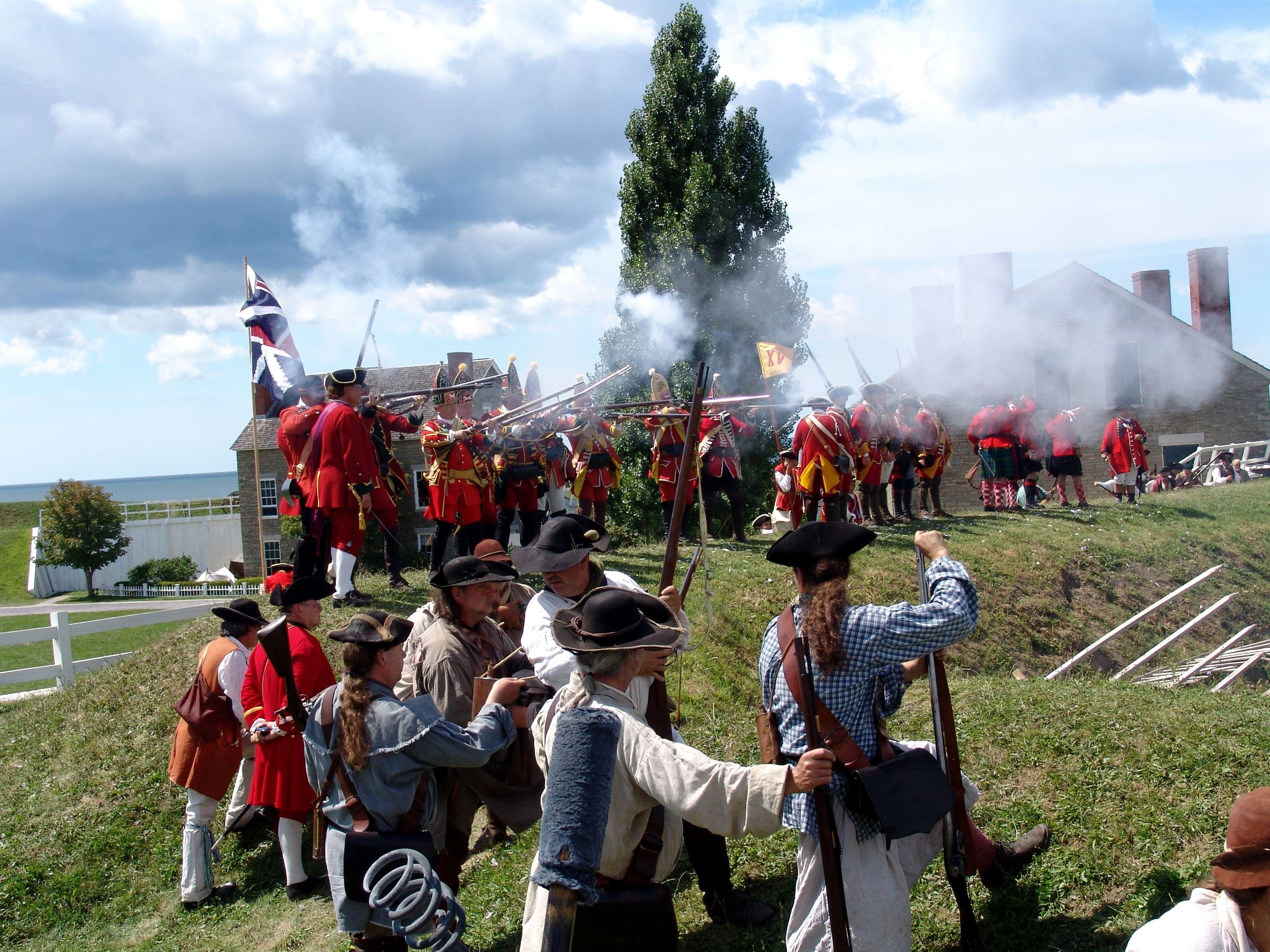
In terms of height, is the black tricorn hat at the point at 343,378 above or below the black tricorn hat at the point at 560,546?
above

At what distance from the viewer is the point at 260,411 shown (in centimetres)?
1015

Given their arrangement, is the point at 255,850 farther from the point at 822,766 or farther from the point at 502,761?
the point at 822,766

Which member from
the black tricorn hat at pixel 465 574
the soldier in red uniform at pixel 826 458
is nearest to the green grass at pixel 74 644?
the soldier in red uniform at pixel 826 458

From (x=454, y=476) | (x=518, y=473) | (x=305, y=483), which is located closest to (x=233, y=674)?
(x=305, y=483)

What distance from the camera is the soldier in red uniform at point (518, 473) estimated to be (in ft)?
34.2

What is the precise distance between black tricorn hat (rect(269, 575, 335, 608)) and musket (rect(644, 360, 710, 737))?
2.09 m

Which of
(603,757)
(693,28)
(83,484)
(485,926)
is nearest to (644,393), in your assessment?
(693,28)

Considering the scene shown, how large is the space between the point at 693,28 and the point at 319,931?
69.6ft

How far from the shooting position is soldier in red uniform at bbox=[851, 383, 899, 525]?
492 inches

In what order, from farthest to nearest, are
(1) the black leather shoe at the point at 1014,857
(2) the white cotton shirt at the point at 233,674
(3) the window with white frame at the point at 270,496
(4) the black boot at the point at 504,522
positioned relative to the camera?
1. (3) the window with white frame at the point at 270,496
2. (4) the black boot at the point at 504,522
3. (2) the white cotton shirt at the point at 233,674
4. (1) the black leather shoe at the point at 1014,857

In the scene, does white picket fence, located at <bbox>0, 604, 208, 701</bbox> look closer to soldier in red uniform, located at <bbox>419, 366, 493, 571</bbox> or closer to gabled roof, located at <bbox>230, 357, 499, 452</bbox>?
soldier in red uniform, located at <bbox>419, 366, 493, 571</bbox>

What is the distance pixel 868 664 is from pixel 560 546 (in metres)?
1.55

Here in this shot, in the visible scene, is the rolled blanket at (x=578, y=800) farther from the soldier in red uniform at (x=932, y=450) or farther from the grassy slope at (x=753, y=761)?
the soldier in red uniform at (x=932, y=450)

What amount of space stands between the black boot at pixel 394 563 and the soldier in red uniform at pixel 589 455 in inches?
106
